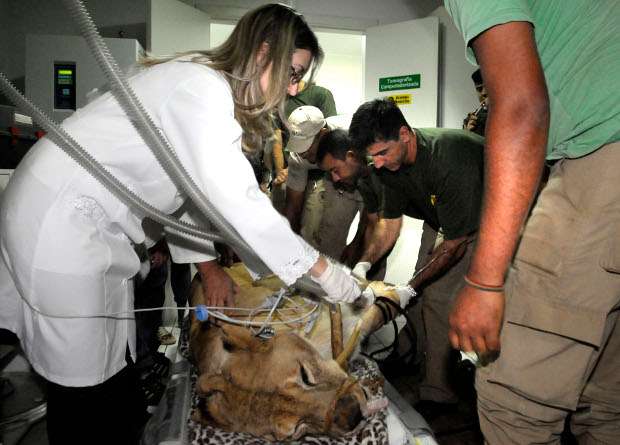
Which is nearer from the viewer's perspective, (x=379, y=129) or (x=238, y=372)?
(x=238, y=372)

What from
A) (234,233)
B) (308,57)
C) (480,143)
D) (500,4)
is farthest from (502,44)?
(480,143)

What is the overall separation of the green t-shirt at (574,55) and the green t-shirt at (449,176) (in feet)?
3.30

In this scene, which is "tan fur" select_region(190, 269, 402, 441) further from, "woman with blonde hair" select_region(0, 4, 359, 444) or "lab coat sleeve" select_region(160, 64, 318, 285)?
"lab coat sleeve" select_region(160, 64, 318, 285)

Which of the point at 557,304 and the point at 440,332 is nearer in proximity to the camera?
the point at 557,304

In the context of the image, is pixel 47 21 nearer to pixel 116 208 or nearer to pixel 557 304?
pixel 116 208

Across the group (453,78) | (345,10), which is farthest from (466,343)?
(345,10)

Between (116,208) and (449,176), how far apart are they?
143cm

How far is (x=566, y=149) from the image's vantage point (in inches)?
33.0

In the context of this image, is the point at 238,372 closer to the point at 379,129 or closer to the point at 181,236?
the point at 181,236

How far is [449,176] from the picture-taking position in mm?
1871

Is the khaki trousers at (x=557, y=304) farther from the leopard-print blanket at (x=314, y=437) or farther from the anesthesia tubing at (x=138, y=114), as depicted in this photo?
the anesthesia tubing at (x=138, y=114)

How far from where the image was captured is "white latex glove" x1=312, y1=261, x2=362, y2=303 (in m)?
1.07

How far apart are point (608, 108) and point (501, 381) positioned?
58 cm

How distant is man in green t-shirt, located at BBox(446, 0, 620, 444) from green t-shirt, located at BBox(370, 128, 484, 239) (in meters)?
0.99
